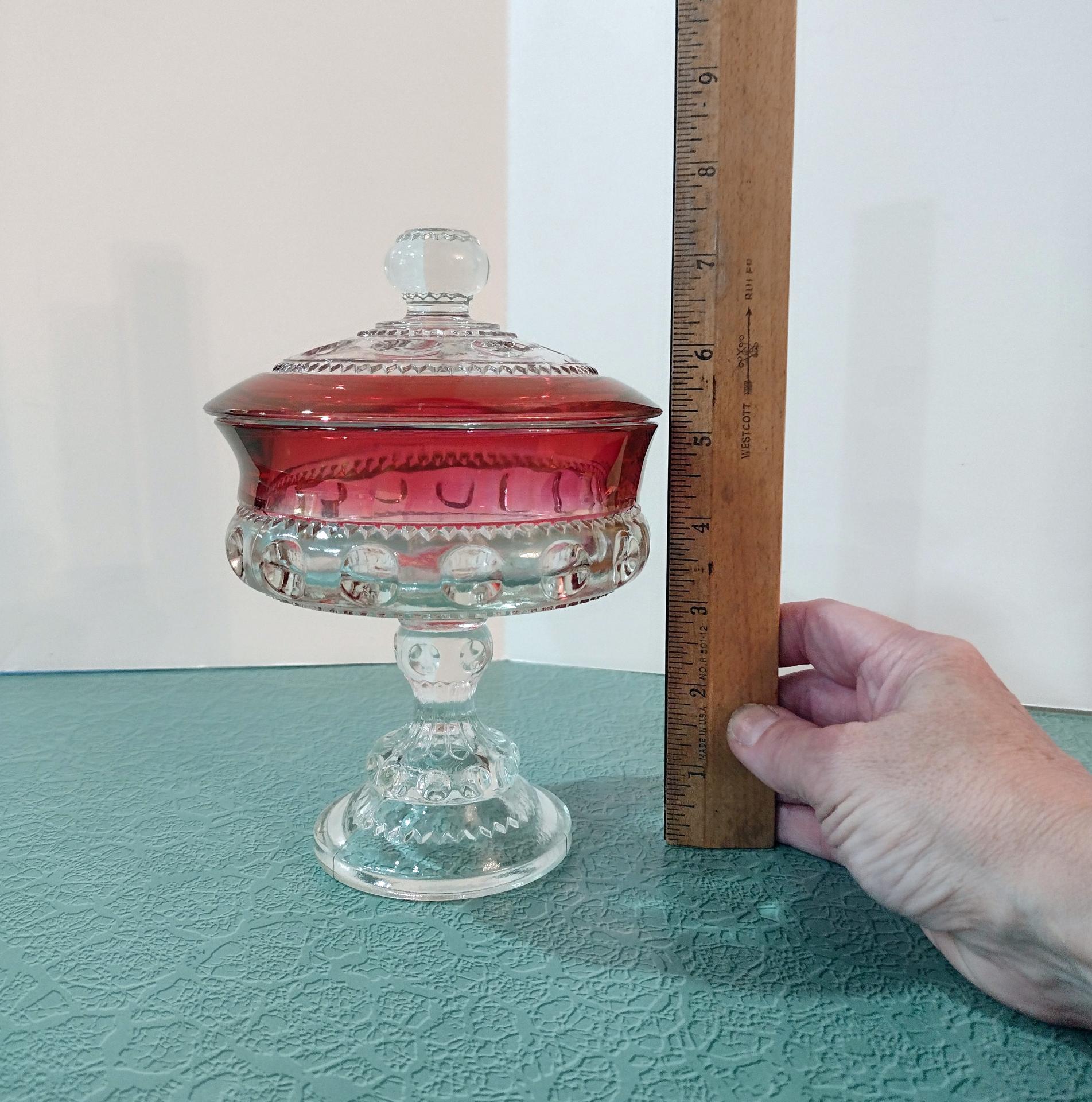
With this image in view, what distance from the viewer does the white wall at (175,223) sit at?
159 cm

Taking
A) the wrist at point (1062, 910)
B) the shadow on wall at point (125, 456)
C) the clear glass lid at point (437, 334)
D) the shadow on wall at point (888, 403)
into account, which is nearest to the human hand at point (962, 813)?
the wrist at point (1062, 910)

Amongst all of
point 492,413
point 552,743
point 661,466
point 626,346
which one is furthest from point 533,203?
point 492,413

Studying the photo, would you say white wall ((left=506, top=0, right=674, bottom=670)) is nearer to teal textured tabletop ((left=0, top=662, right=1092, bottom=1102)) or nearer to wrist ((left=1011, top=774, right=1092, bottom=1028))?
teal textured tabletop ((left=0, top=662, right=1092, bottom=1102))

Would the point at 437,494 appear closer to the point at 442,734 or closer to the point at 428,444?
the point at 428,444

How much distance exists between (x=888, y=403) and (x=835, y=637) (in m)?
0.61

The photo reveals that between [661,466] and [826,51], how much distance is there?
64cm

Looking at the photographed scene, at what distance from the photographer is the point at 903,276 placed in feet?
4.94

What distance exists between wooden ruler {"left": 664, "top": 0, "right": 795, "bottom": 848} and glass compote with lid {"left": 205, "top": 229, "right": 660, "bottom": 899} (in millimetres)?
89

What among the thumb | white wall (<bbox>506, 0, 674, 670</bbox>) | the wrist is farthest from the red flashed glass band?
white wall (<bbox>506, 0, 674, 670</bbox>)

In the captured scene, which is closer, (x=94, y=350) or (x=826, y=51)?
(x=826, y=51)

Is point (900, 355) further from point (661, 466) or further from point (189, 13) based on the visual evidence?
point (189, 13)

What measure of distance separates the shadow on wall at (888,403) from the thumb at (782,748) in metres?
0.62

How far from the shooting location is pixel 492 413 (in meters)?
0.82

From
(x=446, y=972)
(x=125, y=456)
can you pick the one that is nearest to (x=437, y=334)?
(x=446, y=972)
